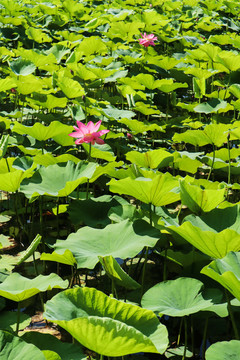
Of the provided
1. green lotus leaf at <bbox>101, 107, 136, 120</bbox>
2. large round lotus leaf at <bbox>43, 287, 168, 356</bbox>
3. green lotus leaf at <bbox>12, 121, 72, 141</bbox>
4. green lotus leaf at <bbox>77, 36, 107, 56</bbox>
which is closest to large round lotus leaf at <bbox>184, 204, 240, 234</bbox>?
large round lotus leaf at <bbox>43, 287, 168, 356</bbox>

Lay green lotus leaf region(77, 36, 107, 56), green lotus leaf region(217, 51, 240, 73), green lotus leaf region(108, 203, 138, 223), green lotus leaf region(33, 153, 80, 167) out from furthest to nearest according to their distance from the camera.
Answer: green lotus leaf region(77, 36, 107, 56) → green lotus leaf region(217, 51, 240, 73) → green lotus leaf region(33, 153, 80, 167) → green lotus leaf region(108, 203, 138, 223)

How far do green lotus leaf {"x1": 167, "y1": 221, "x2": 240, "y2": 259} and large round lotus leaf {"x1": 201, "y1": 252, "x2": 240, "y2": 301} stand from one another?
6 centimetres

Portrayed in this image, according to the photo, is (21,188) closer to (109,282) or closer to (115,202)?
(115,202)

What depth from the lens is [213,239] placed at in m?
1.30

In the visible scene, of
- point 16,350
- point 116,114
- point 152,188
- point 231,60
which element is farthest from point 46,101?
point 16,350

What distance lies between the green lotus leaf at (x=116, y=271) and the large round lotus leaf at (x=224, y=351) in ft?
1.03

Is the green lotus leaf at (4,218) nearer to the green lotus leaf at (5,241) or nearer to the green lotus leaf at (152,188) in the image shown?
the green lotus leaf at (5,241)

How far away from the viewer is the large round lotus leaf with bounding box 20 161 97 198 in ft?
5.95

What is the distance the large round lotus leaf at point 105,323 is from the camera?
911mm

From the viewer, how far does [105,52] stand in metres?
4.16

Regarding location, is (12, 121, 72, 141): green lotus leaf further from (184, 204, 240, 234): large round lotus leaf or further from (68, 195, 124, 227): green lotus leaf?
(184, 204, 240, 234): large round lotus leaf

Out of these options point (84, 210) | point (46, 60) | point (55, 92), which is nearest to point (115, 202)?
point (84, 210)

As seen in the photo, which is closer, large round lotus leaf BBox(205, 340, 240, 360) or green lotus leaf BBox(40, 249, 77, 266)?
large round lotus leaf BBox(205, 340, 240, 360)

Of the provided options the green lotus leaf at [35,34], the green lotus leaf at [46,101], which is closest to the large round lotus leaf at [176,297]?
the green lotus leaf at [46,101]
